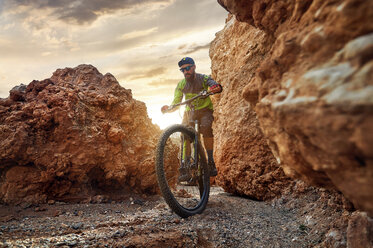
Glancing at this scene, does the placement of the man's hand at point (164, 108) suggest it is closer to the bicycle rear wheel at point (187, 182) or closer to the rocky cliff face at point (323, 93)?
the bicycle rear wheel at point (187, 182)

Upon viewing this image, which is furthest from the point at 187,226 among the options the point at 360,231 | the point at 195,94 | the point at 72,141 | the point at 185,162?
the point at 72,141

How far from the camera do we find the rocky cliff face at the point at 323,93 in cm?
115

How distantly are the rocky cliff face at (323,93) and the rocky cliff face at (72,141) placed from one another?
394 centimetres

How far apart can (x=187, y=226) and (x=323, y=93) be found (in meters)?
2.60

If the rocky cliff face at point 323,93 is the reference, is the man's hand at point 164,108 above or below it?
above

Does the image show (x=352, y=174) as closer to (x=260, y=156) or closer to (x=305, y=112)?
(x=305, y=112)

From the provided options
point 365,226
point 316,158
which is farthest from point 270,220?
point 316,158

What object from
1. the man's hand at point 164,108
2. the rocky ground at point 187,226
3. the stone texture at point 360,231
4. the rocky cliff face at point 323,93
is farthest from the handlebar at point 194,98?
the stone texture at point 360,231

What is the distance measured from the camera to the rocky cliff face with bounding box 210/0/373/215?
Answer: 115cm

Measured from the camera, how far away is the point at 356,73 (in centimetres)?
115

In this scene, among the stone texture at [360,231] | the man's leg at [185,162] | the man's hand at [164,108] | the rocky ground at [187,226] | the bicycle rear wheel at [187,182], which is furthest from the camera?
the man's hand at [164,108]

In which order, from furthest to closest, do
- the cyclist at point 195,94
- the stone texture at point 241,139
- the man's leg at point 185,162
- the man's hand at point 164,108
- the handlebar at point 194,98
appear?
1. the stone texture at point 241,139
2. the cyclist at point 195,94
3. the man's hand at point 164,108
4. the handlebar at point 194,98
5. the man's leg at point 185,162

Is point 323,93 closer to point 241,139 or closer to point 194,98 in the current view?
point 194,98

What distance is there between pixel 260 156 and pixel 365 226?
3178 millimetres
